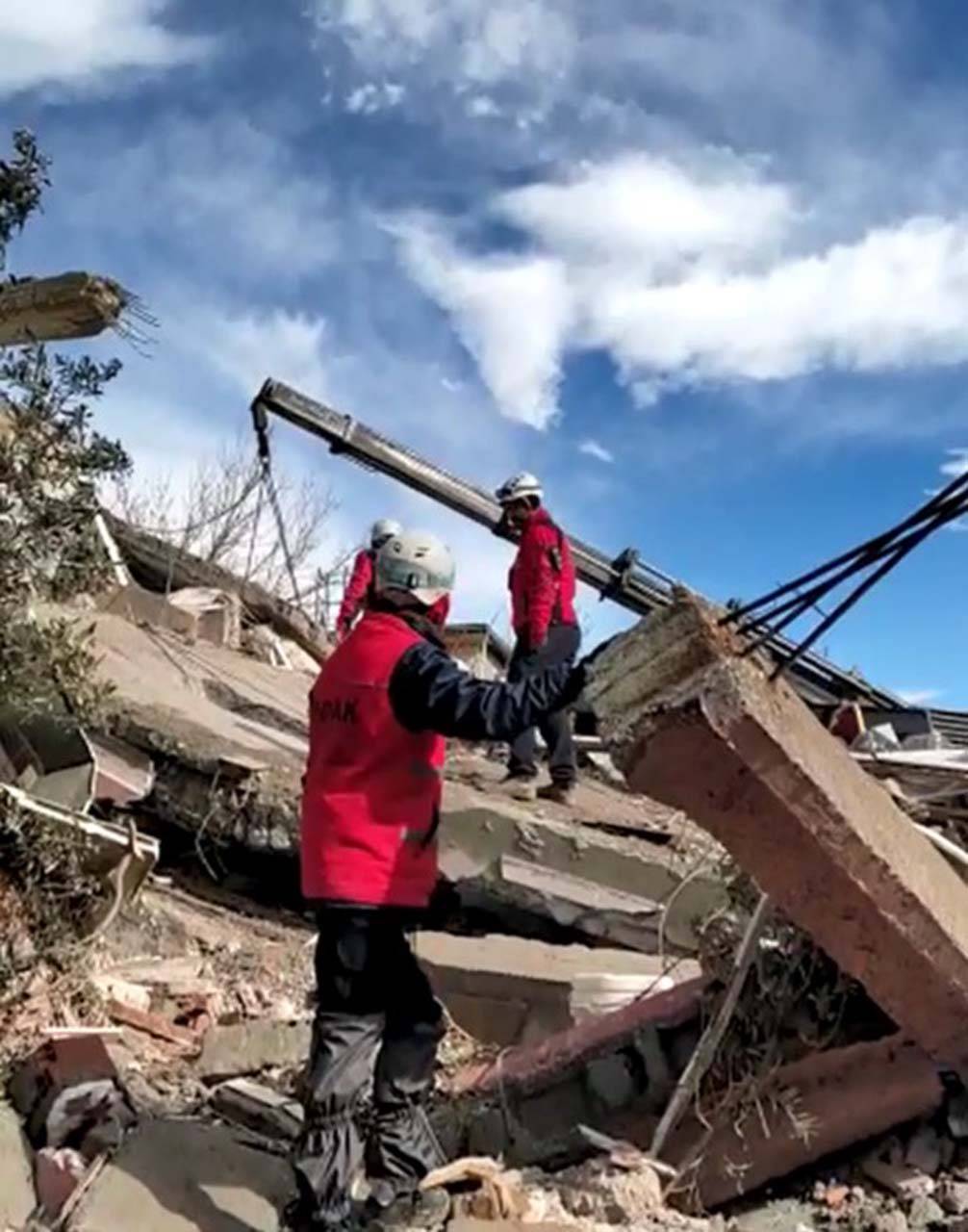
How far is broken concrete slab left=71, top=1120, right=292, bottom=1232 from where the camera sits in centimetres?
380

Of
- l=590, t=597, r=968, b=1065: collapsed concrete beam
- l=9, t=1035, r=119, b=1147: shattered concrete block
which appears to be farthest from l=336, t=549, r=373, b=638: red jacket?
l=590, t=597, r=968, b=1065: collapsed concrete beam

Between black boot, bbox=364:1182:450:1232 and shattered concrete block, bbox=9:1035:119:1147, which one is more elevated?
black boot, bbox=364:1182:450:1232

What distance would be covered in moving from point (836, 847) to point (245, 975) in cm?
400

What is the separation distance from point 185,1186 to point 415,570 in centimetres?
175

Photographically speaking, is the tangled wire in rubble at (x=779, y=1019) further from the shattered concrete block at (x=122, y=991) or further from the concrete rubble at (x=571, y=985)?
the shattered concrete block at (x=122, y=991)

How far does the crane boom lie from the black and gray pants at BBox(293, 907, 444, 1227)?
293 inches

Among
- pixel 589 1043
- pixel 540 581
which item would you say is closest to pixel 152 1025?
pixel 589 1043

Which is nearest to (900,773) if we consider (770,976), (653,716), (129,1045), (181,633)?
(770,976)

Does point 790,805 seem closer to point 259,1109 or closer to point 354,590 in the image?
point 259,1109

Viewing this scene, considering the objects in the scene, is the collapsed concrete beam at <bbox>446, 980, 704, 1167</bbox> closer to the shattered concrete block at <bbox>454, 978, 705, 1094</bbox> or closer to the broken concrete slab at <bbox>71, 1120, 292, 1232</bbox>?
the shattered concrete block at <bbox>454, 978, 705, 1094</bbox>

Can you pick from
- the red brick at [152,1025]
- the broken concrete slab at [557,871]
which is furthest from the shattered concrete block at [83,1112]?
the broken concrete slab at [557,871]

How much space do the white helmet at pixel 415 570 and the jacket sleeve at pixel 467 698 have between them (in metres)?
0.25

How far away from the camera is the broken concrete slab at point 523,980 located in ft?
16.8

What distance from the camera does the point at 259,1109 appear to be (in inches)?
181
